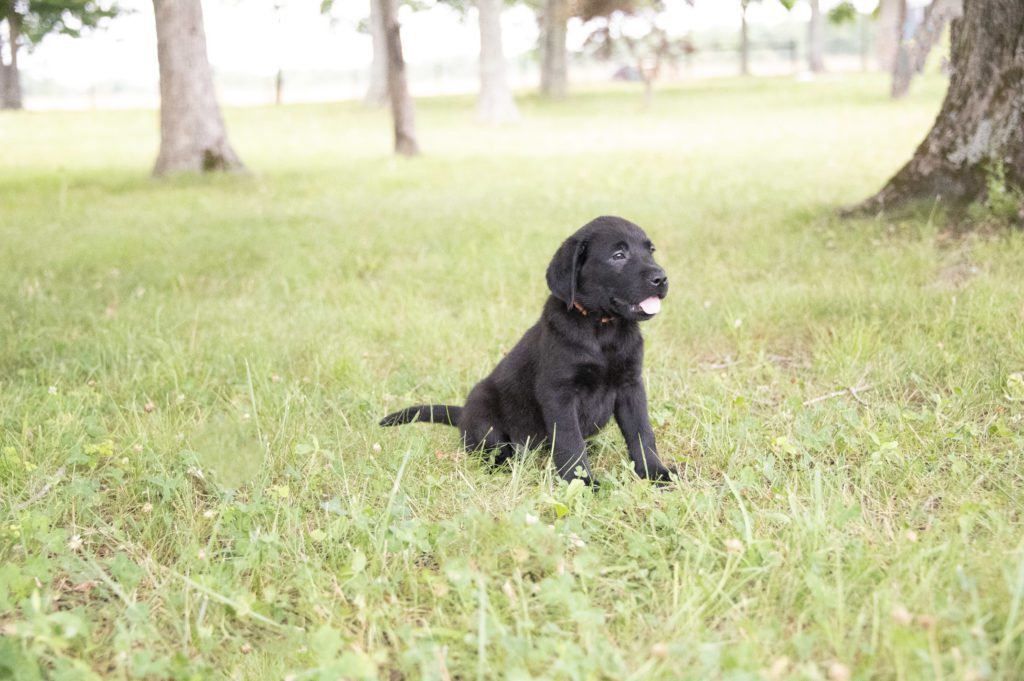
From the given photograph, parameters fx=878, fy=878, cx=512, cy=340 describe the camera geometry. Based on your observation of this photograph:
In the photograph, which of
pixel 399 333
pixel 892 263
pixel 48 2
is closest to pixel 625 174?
pixel 892 263

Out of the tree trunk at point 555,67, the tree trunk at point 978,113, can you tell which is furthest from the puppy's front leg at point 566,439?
the tree trunk at point 555,67

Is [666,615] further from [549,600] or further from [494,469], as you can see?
[494,469]

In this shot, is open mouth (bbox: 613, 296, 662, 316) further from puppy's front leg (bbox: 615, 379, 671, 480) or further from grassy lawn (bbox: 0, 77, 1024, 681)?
grassy lawn (bbox: 0, 77, 1024, 681)

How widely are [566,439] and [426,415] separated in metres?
0.78

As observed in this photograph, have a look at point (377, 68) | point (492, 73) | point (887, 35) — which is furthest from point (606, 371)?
point (887, 35)

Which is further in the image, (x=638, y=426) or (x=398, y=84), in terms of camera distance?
(x=398, y=84)

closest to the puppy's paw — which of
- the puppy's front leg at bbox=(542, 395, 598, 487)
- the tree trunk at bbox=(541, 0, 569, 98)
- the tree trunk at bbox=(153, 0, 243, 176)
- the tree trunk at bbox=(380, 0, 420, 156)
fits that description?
the puppy's front leg at bbox=(542, 395, 598, 487)

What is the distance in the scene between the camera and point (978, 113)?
251 inches

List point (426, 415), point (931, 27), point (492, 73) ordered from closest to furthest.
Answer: point (426, 415), point (931, 27), point (492, 73)

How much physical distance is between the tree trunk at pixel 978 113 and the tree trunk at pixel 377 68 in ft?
84.9

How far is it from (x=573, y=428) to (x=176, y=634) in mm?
1471

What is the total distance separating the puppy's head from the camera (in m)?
3.13

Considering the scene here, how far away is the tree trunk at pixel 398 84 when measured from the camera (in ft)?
49.1

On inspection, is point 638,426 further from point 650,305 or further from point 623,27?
point 623,27
